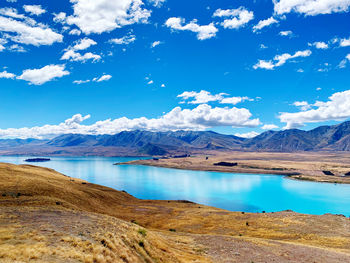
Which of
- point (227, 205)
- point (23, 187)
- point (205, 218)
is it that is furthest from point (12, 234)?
point (227, 205)

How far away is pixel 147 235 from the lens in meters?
27.4

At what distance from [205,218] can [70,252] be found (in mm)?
49173

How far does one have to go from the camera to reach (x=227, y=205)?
369 feet

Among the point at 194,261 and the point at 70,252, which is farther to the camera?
the point at 194,261

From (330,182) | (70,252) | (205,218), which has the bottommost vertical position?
(330,182)

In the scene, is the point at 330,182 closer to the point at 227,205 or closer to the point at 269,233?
the point at 227,205

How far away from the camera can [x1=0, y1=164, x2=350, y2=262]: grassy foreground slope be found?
18156 millimetres

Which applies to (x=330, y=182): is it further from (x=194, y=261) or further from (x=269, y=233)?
(x=194, y=261)

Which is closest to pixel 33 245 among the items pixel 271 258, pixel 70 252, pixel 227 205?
pixel 70 252

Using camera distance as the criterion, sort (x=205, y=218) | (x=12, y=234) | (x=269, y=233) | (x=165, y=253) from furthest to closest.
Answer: (x=205, y=218) → (x=269, y=233) → (x=165, y=253) → (x=12, y=234)

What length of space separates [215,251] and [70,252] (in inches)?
777

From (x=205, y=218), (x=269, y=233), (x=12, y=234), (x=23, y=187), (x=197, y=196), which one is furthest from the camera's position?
(x=197, y=196)

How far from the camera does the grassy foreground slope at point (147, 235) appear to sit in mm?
18156

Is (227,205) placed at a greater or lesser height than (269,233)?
lesser
